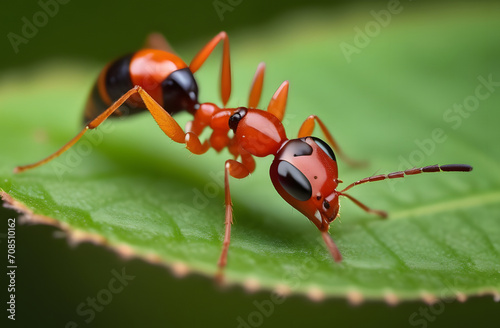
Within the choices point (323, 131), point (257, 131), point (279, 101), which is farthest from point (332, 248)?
point (279, 101)

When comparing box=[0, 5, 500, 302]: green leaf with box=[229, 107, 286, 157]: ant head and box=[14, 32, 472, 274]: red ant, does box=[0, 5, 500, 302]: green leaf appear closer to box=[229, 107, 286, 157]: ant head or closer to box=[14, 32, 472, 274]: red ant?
box=[14, 32, 472, 274]: red ant

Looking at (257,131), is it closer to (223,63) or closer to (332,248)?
(223,63)

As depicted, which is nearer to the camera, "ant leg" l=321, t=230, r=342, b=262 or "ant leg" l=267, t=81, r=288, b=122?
"ant leg" l=321, t=230, r=342, b=262

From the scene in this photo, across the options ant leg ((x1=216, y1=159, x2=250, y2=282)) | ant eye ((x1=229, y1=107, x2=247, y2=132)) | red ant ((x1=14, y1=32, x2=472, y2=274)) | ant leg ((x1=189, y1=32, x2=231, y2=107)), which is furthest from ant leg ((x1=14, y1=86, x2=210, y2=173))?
ant leg ((x1=189, y1=32, x2=231, y2=107))

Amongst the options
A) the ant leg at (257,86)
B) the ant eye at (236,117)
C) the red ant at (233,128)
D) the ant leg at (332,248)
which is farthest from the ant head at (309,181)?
the ant leg at (257,86)

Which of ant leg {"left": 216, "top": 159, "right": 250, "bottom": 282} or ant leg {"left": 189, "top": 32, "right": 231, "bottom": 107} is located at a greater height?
ant leg {"left": 189, "top": 32, "right": 231, "bottom": 107}

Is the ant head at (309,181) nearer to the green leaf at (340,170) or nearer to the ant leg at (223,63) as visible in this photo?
the green leaf at (340,170)

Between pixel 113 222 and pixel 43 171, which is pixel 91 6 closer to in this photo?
pixel 43 171
